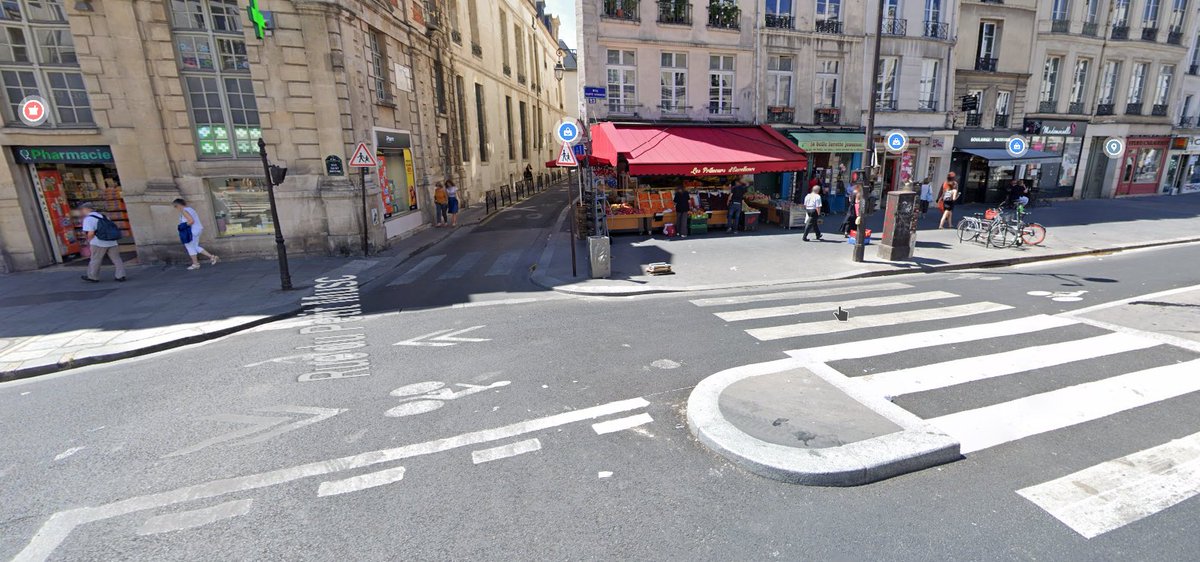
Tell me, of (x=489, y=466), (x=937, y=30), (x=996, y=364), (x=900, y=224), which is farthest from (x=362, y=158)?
(x=937, y=30)

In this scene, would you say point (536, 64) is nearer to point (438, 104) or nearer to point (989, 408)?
point (438, 104)

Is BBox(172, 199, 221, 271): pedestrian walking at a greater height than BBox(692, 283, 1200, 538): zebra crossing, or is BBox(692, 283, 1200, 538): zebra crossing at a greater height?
BBox(172, 199, 221, 271): pedestrian walking

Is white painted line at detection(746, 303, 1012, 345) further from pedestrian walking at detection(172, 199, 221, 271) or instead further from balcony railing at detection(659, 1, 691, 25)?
balcony railing at detection(659, 1, 691, 25)

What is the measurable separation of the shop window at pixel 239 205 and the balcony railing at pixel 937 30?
23.5 m

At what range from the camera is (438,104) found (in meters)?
19.2

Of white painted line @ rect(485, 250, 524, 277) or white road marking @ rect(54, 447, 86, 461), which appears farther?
white painted line @ rect(485, 250, 524, 277)

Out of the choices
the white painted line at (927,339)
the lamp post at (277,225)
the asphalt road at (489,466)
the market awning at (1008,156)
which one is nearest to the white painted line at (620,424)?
the asphalt road at (489,466)

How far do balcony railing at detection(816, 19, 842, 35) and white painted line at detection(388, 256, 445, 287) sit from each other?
628 inches

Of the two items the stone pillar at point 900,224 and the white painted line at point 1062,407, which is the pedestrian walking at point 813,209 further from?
the white painted line at point 1062,407

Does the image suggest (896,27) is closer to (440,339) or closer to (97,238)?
(440,339)

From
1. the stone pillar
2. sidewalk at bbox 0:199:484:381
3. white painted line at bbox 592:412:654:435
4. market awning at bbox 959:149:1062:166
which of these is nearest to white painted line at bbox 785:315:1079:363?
white painted line at bbox 592:412:654:435

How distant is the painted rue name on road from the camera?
18.6 feet

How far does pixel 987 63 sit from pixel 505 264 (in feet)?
73.7

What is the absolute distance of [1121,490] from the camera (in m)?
3.29
